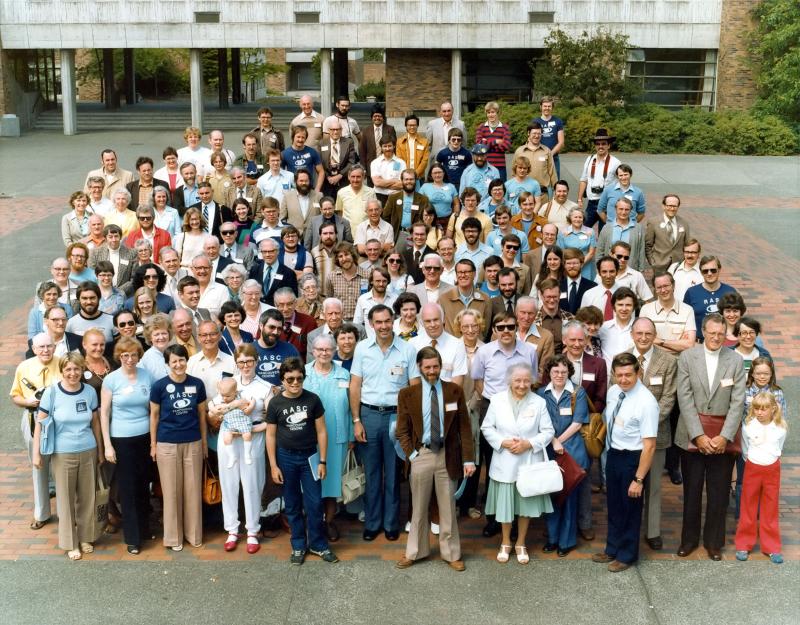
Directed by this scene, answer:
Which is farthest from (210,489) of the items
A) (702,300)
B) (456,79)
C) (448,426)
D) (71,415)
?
(456,79)

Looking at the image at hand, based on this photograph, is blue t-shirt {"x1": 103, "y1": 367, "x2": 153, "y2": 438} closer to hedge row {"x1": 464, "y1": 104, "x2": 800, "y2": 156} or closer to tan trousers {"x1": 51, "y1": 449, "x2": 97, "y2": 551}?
tan trousers {"x1": 51, "y1": 449, "x2": 97, "y2": 551}

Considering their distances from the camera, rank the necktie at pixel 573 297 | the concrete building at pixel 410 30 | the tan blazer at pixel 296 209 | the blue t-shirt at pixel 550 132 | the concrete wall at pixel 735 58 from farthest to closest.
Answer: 1. the concrete wall at pixel 735 58
2. the concrete building at pixel 410 30
3. the blue t-shirt at pixel 550 132
4. the tan blazer at pixel 296 209
5. the necktie at pixel 573 297

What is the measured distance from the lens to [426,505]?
7879mm

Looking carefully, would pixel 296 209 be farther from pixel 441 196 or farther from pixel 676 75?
pixel 676 75

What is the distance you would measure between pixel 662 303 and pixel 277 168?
5.41 m

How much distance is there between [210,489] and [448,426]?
2061mm

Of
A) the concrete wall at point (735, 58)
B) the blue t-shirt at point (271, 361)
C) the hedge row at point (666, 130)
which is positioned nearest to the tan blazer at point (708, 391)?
the blue t-shirt at point (271, 361)

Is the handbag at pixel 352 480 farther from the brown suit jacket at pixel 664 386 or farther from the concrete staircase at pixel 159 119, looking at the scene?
the concrete staircase at pixel 159 119

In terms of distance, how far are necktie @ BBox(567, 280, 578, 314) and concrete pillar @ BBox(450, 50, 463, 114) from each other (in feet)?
66.4

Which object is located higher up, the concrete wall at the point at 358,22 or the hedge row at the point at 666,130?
the concrete wall at the point at 358,22

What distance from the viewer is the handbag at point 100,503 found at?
8.10 m

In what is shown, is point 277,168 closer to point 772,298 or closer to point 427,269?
point 427,269

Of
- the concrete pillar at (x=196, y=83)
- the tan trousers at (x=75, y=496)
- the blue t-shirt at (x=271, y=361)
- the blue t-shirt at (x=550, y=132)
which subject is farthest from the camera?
the concrete pillar at (x=196, y=83)

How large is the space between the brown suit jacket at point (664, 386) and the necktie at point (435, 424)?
1492 millimetres
